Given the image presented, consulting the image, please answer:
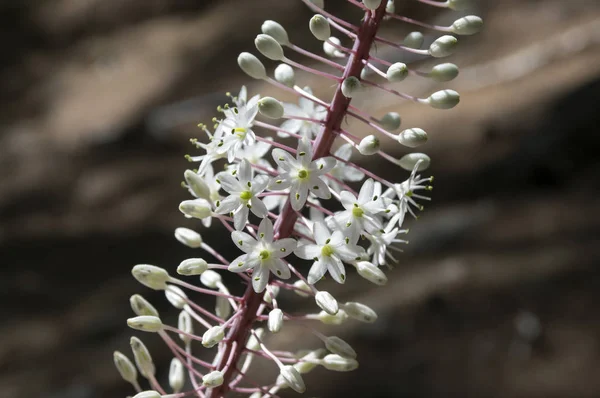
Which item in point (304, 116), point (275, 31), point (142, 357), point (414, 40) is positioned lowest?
point (142, 357)

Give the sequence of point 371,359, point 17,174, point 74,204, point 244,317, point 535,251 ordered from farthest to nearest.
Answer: point 17,174 → point 74,204 → point 535,251 → point 371,359 → point 244,317

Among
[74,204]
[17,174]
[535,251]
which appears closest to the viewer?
[535,251]

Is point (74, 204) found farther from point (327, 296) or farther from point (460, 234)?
point (327, 296)

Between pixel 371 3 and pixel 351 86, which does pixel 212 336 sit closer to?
pixel 351 86

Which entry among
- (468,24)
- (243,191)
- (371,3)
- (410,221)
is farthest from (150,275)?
(410,221)

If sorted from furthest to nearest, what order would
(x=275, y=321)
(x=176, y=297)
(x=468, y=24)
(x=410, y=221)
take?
(x=410, y=221), (x=176, y=297), (x=468, y=24), (x=275, y=321)

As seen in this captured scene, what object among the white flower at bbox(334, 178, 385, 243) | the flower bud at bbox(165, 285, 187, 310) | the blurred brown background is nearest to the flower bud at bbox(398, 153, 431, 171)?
the white flower at bbox(334, 178, 385, 243)

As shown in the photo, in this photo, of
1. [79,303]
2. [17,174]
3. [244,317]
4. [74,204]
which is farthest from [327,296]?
[17,174]
